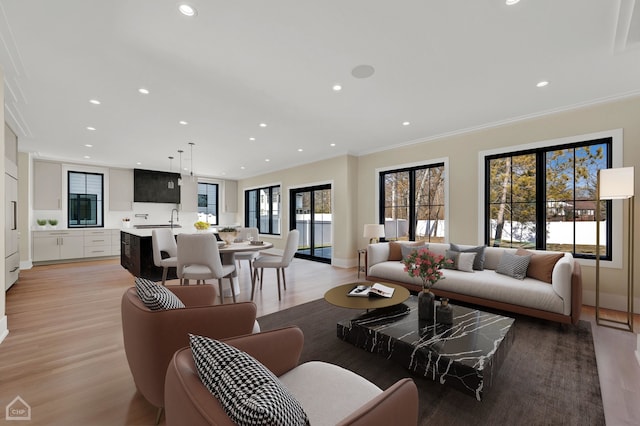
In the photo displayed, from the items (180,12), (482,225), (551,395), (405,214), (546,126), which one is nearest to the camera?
(551,395)

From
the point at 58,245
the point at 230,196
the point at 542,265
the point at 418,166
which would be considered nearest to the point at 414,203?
the point at 418,166

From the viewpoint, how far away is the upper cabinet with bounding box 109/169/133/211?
24.9 ft

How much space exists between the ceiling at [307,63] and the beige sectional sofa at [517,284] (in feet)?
6.64

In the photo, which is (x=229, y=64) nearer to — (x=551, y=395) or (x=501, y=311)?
(x=551, y=395)

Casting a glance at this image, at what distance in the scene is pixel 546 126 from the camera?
3818 mm

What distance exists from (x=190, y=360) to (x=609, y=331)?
3.94 metres

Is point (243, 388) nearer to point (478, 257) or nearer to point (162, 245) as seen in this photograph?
point (478, 257)

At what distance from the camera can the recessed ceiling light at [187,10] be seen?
188 centimetres

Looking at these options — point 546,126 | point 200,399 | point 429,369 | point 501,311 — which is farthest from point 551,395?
point 546,126

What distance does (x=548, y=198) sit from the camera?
387 cm

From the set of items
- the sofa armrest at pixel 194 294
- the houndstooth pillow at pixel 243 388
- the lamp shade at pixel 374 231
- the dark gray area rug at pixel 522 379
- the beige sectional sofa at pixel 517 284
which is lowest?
the dark gray area rug at pixel 522 379

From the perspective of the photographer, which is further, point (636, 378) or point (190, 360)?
point (636, 378)

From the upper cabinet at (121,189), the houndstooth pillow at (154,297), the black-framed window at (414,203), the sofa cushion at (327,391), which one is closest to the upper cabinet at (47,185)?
the upper cabinet at (121,189)

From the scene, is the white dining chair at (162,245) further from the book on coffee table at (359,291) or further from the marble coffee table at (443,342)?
the marble coffee table at (443,342)
